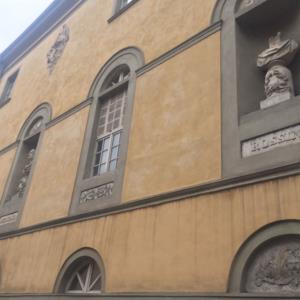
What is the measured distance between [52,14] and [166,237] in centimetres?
1115

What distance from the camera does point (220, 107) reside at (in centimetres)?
577

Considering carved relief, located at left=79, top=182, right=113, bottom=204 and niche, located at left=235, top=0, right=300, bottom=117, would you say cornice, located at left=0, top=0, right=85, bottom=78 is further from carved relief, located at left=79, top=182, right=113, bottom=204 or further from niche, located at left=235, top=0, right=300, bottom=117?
niche, located at left=235, top=0, right=300, bottom=117

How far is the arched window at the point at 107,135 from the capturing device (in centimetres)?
730

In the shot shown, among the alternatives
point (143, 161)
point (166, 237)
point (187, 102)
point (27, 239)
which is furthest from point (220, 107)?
point (27, 239)

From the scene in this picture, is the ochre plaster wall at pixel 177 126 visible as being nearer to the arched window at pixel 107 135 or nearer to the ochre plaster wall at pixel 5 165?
the arched window at pixel 107 135

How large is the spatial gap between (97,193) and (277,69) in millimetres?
4084

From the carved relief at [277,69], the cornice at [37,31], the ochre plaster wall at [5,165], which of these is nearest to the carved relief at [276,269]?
the carved relief at [277,69]

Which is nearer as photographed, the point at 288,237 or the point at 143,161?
the point at 288,237

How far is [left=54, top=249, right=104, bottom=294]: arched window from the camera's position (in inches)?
264

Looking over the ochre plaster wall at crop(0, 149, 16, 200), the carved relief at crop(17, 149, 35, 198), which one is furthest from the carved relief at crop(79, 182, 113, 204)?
the ochre plaster wall at crop(0, 149, 16, 200)

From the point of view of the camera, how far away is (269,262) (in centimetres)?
429

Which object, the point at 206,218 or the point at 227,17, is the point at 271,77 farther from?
the point at 206,218

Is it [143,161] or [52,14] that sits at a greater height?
[52,14]

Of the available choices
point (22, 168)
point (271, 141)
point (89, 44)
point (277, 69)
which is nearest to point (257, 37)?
point (277, 69)
